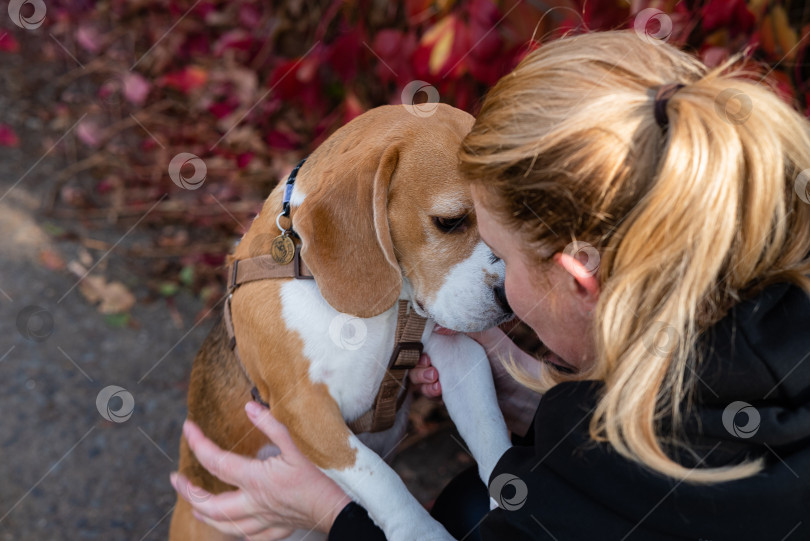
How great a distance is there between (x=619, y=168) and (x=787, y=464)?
0.59m

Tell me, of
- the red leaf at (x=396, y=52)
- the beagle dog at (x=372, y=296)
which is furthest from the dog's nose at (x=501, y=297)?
the red leaf at (x=396, y=52)

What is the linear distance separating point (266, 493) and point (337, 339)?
0.54 metres

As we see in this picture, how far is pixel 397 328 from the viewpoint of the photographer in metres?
2.09

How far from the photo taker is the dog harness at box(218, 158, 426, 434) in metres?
2.00

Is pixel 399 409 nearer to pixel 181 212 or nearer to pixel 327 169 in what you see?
pixel 327 169

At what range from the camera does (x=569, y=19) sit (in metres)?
2.50

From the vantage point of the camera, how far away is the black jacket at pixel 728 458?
3.88 feet

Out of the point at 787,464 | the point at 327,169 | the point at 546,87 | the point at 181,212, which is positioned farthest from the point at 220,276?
the point at 787,464

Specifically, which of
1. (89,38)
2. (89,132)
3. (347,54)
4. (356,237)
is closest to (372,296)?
(356,237)

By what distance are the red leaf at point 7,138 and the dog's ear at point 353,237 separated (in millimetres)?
3589

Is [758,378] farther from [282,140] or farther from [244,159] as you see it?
[244,159]

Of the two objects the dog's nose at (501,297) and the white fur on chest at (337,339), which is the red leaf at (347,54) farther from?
the dog's nose at (501,297)

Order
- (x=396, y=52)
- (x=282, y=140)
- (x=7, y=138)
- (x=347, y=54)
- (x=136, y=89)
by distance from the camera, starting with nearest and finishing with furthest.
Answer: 1. (x=396, y=52)
2. (x=347, y=54)
3. (x=282, y=140)
4. (x=7, y=138)
5. (x=136, y=89)

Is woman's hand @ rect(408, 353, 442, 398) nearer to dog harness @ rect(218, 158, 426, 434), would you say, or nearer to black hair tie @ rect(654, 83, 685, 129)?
dog harness @ rect(218, 158, 426, 434)
